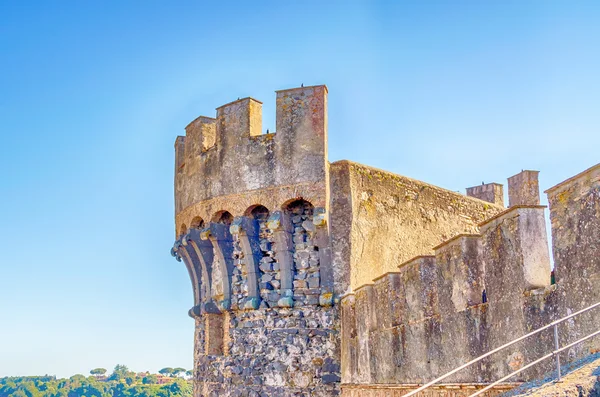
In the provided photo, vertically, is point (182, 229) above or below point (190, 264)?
above

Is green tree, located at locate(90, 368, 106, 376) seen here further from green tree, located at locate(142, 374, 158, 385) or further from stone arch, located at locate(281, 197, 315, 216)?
stone arch, located at locate(281, 197, 315, 216)

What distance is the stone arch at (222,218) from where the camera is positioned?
1354cm

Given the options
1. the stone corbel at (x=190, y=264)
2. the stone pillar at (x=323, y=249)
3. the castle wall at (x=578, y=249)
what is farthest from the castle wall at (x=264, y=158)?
the castle wall at (x=578, y=249)

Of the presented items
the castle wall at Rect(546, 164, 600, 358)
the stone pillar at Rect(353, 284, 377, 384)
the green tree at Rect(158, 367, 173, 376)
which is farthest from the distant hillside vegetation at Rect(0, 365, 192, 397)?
the castle wall at Rect(546, 164, 600, 358)

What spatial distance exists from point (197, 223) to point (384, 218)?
3258 mm

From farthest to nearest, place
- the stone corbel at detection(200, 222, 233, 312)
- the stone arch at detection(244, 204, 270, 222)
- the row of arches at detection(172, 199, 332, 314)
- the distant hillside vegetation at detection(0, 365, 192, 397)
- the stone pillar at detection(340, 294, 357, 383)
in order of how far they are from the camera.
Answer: the distant hillside vegetation at detection(0, 365, 192, 397)
the stone corbel at detection(200, 222, 233, 312)
the stone arch at detection(244, 204, 270, 222)
the row of arches at detection(172, 199, 332, 314)
the stone pillar at detection(340, 294, 357, 383)

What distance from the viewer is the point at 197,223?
46.3 feet

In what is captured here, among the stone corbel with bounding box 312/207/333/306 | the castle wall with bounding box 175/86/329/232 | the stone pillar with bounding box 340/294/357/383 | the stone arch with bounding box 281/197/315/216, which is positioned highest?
the castle wall with bounding box 175/86/329/232

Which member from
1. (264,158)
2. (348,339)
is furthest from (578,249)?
(264,158)

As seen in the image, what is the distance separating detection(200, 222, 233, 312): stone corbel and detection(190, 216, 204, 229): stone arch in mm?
530

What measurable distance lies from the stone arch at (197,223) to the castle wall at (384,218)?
8.42 feet

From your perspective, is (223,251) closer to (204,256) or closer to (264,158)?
(204,256)

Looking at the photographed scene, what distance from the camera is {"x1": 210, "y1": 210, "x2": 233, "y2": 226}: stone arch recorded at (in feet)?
44.4

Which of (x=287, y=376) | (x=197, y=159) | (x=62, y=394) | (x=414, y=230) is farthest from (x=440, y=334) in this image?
(x=62, y=394)
